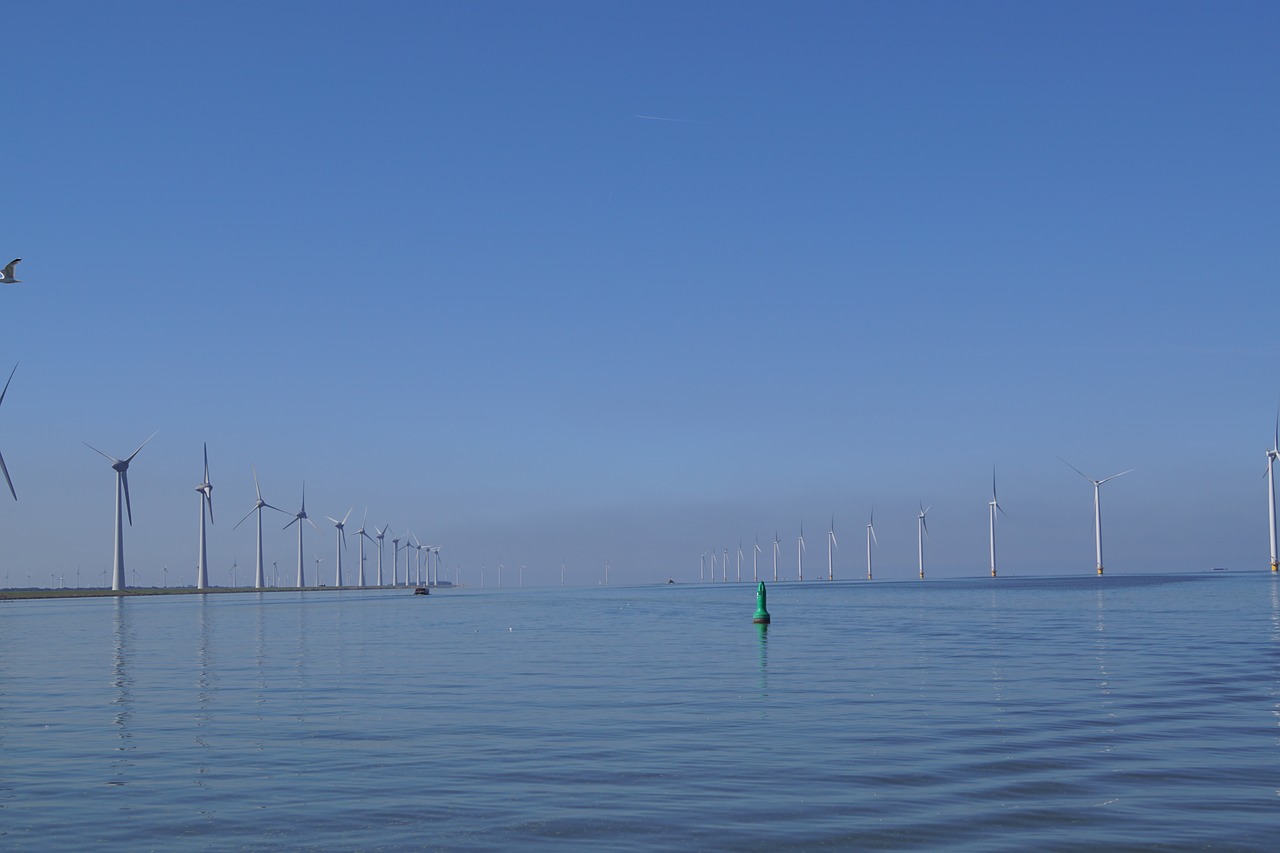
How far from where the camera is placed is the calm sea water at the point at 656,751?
50.3ft

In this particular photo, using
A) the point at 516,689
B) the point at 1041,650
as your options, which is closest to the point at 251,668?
the point at 516,689

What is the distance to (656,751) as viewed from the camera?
21.6 metres

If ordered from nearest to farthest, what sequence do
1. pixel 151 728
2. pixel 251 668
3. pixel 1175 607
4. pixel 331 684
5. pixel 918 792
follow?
pixel 918 792 → pixel 151 728 → pixel 331 684 → pixel 251 668 → pixel 1175 607

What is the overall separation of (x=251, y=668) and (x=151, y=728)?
683 inches

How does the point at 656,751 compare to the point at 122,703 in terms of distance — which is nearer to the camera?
the point at 656,751

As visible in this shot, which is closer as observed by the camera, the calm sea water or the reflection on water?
the calm sea water

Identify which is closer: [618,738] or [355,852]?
[355,852]

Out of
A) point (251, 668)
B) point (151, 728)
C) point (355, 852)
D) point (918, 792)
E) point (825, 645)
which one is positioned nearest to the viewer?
point (355, 852)

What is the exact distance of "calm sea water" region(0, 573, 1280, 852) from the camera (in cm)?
1534

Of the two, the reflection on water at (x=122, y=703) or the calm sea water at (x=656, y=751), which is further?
the reflection on water at (x=122, y=703)

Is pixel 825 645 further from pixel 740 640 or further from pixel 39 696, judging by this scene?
pixel 39 696

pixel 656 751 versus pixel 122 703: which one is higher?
pixel 656 751

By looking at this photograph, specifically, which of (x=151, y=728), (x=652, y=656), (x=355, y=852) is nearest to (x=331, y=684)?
(x=151, y=728)

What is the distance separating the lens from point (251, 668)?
42.8m
